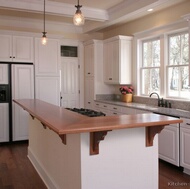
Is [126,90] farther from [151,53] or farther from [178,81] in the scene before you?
[178,81]

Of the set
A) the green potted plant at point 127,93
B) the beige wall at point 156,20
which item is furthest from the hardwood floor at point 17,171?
the beige wall at point 156,20

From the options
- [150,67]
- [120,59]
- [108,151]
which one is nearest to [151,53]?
[150,67]

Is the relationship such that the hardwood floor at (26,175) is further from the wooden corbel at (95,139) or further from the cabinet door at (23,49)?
the cabinet door at (23,49)

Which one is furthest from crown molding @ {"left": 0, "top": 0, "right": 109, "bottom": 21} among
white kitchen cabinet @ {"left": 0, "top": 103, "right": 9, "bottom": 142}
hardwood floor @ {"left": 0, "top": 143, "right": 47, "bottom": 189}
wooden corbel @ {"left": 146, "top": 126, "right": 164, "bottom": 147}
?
wooden corbel @ {"left": 146, "top": 126, "right": 164, "bottom": 147}

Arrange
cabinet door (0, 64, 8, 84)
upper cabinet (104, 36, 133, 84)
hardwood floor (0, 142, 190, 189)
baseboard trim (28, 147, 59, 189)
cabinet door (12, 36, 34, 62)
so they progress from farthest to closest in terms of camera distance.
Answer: upper cabinet (104, 36, 133, 84) → cabinet door (12, 36, 34, 62) → cabinet door (0, 64, 8, 84) → hardwood floor (0, 142, 190, 189) → baseboard trim (28, 147, 59, 189)

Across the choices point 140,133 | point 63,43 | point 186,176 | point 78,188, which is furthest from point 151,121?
point 63,43

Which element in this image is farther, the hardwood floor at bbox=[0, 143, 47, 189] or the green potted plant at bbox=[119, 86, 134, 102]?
the green potted plant at bbox=[119, 86, 134, 102]

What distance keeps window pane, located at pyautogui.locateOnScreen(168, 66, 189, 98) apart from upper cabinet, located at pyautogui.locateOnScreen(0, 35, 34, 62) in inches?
117

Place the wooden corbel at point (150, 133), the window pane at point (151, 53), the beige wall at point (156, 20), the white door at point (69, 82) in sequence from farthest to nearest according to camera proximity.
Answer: the white door at point (69, 82) < the window pane at point (151, 53) < the beige wall at point (156, 20) < the wooden corbel at point (150, 133)

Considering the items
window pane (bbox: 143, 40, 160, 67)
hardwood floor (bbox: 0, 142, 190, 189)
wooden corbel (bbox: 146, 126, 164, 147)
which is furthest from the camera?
window pane (bbox: 143, 40, 160, 67)

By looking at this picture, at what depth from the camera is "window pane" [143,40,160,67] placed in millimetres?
4808

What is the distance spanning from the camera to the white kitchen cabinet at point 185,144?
11.0 ft

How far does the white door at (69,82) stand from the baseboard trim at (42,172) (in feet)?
7.36

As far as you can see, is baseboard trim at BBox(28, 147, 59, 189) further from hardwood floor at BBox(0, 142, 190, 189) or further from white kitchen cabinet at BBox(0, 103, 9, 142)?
white kitchen cabinet at BBox(0, 103, 9, 142)
